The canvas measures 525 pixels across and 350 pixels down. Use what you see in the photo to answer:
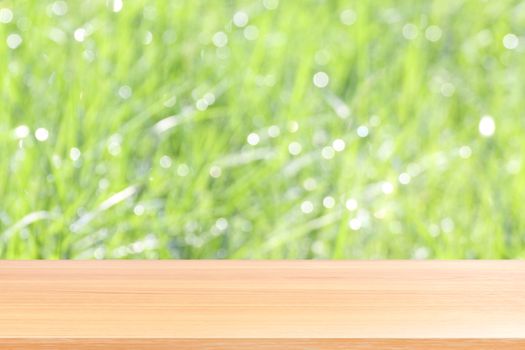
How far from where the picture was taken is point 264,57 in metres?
1.42

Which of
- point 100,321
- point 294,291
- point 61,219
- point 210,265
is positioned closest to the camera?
point 100,321

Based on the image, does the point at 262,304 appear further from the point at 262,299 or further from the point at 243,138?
the point at 243,138

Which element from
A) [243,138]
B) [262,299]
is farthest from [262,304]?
[243,138]

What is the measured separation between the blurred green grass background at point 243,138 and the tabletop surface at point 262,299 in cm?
21

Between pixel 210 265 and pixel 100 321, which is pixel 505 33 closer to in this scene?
pixel 210 265

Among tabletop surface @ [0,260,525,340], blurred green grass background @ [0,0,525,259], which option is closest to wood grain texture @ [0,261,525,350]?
tabletop surface @ [0,260,525,340]

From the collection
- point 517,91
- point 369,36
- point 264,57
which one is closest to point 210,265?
point 264,57

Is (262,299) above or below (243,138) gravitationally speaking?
below

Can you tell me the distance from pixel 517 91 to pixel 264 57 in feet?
1.43

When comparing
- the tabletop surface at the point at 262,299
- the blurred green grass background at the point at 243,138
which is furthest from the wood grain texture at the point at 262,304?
the blurred green grass background at the point at 243,138

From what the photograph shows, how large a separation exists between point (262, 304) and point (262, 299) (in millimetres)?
23

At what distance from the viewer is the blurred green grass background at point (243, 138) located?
139 centimetres

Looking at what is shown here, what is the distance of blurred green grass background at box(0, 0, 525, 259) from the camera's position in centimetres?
139

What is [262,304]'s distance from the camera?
97cm
